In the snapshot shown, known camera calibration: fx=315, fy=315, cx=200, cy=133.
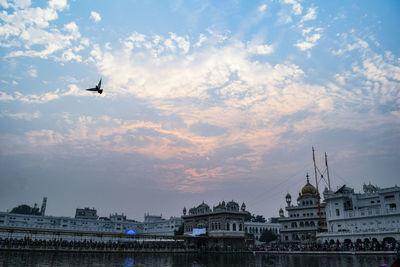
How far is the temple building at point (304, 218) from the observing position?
69.8 meters

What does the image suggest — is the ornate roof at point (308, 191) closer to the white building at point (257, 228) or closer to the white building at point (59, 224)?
the white building at point (257, 228)

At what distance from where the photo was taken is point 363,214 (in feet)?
167

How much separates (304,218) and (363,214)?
22.5 meters

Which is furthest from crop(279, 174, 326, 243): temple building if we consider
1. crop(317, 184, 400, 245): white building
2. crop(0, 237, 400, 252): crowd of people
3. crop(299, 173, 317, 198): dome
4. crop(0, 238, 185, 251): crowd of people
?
crop(0, 238, 185, 251): crowd of people

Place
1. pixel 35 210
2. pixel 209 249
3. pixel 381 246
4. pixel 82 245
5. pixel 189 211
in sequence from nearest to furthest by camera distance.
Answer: pixel 381 246 < pixel 82 245 < pixel 209 249 < pixel 189 211 < pixel 35 210

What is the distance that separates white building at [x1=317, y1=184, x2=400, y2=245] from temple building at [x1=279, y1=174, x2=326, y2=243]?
1086cm

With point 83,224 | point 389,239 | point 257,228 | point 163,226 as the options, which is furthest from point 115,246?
point 83,224

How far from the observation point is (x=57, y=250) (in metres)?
42.7

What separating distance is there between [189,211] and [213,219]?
33.0 ft

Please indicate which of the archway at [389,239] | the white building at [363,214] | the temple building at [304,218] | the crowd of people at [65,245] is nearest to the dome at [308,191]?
the temple building at [304,218]

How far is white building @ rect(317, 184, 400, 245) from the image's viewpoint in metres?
46.8

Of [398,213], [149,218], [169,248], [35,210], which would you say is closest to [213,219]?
[169,248]

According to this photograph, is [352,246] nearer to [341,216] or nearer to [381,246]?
[381,246]

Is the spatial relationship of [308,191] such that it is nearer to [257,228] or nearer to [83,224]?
[257,228]
